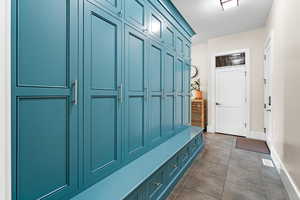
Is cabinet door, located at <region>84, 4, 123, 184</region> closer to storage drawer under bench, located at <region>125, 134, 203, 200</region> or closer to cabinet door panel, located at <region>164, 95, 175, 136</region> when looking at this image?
storage drawer under bench, located at <region>125, 134, 203, 200</region>

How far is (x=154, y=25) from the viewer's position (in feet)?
7.16

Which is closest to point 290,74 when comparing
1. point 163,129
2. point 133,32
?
point 163,129

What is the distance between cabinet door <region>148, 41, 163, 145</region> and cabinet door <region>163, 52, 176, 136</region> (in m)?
0.16

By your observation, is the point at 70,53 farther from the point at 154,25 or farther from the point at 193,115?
the point at 193,115

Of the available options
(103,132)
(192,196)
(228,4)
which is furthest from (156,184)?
(228,4)

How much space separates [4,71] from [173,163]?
1.88 meters

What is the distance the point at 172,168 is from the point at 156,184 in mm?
420

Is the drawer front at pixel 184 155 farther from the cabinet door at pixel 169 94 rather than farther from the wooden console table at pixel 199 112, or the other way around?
the wooden console table at pixel 199 112

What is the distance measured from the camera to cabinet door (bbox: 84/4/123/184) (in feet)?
4.17

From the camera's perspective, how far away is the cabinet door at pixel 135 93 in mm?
1705

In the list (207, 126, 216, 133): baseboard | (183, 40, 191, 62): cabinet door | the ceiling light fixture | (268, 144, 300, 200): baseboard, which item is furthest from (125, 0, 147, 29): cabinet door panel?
(207, 126, 216, 133): baseboard

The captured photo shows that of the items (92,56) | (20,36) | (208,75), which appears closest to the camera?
(20,36)

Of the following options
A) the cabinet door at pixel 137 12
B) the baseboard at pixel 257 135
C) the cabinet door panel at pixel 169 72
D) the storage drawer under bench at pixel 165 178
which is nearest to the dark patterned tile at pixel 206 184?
the storage drawer under bench at pixel 165 178

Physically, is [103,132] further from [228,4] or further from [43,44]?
[228,4]
